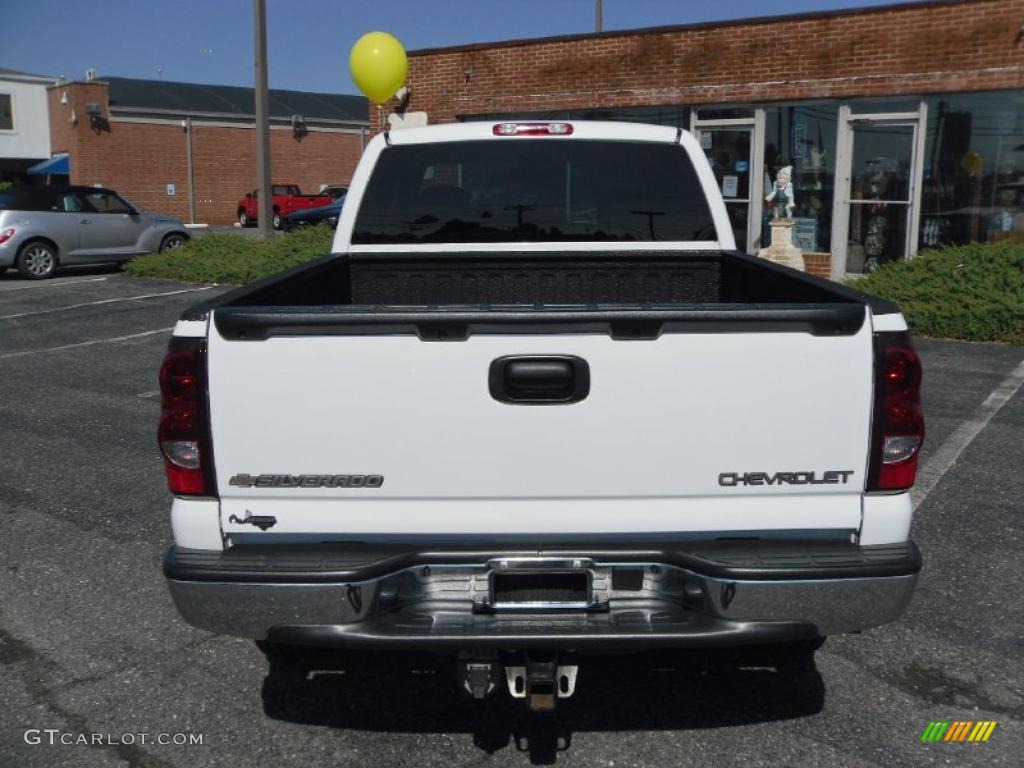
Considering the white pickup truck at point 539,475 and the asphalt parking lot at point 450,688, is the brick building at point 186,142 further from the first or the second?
the white pickup truck at point 539,475

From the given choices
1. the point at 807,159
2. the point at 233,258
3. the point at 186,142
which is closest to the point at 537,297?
the point at 807,159

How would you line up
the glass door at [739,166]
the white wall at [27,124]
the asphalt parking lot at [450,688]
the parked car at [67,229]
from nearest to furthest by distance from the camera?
the asphalt parking lot at [450,688]
the glass door at [739,166]
the parked car at [67,229]
the white wall at [27,124]

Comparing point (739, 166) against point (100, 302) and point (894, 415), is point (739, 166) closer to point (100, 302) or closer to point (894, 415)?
point (100, 302)

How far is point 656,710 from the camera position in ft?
11.6

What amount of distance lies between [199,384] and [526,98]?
1579 centimetres

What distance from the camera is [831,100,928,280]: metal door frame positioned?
14039 mm

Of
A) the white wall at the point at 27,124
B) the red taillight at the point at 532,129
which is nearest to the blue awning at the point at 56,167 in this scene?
the white wall at the point at 27,124

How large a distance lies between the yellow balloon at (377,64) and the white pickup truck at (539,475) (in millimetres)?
12549

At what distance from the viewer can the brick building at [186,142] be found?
1585 inches

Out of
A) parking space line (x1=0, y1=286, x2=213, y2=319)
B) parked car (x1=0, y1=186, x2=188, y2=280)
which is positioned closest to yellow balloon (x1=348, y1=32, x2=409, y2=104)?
parking space line (x1=0, y1=286, x2=213, y2=319)

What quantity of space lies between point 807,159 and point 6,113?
39.5 m

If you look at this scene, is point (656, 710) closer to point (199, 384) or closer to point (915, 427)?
point (915, 427)

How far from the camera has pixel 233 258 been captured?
17.0 metres

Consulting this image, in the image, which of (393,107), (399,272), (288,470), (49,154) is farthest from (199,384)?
(49,154)
